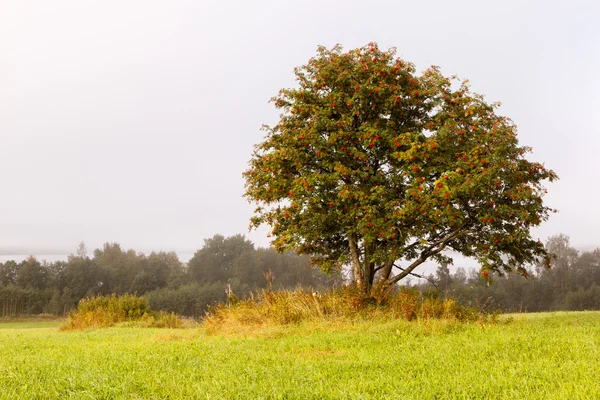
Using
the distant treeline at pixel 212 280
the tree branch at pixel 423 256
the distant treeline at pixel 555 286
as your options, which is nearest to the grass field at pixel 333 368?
the tree branch at pixel 423 256

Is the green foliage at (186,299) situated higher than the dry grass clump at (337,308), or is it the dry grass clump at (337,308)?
the dry grass clump at (337,308)

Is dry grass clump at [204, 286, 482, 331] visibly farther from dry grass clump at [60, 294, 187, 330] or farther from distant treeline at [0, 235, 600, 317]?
distant treeline at [0, 235, 600, 317]

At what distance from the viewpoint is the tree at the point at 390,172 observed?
12906mm

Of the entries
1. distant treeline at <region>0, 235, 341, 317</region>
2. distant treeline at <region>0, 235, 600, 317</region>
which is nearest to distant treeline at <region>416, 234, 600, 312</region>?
distant treeline at <region>0, 235, 600, 317</region>

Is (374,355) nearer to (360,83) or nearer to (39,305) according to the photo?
(360,83)

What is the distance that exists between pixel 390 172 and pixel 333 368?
8.88 meters

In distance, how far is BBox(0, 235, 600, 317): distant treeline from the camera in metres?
64.8

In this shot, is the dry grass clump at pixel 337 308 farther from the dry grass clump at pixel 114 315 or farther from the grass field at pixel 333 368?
the dry grass clump at pixel 114 315

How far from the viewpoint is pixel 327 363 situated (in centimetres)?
679

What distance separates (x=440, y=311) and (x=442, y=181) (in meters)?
3.46

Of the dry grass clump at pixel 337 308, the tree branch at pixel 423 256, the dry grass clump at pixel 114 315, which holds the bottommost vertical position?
the dry grass clump at pixel 114 315

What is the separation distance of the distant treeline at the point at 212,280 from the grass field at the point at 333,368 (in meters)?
48.6

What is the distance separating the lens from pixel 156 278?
8056cm

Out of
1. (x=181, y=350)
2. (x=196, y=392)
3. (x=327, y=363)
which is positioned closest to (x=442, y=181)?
(x=327, y=363)
